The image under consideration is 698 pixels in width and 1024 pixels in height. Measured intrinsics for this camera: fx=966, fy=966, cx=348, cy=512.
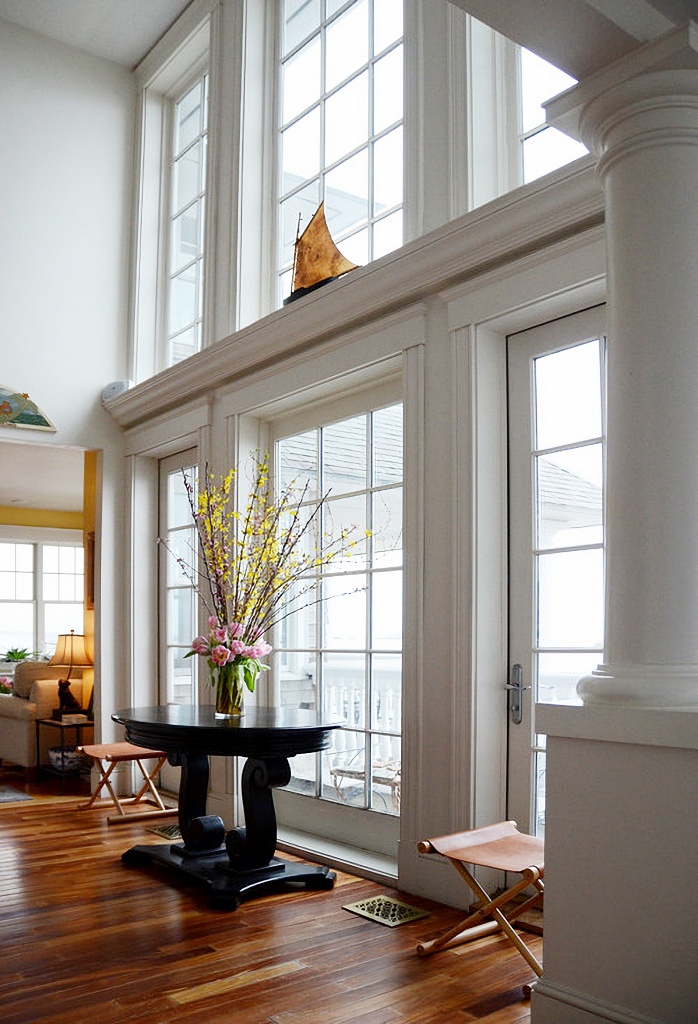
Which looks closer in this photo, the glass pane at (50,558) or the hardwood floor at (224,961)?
the hardwood floor at (224,961)

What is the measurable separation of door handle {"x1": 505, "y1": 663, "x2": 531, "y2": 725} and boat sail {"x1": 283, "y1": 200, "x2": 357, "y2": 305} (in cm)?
213

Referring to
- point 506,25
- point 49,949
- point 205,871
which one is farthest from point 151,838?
point 506,25

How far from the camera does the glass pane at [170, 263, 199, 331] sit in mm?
6684

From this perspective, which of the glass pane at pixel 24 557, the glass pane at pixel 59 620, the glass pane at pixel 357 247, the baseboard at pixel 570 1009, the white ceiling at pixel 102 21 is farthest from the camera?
the glass pane at pixel 59 620

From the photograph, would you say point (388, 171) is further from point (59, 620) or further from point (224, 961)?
point (59, 620)

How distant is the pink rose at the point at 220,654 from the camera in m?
4.19

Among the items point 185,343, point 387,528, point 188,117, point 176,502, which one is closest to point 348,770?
point 387,528

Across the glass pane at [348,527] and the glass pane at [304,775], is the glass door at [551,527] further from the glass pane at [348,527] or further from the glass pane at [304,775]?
the glass pane at [304,775]

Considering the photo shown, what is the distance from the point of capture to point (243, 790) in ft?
13.5

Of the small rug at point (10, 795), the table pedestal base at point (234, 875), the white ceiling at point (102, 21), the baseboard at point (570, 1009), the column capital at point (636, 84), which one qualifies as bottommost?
the small rug at point (10, 795)

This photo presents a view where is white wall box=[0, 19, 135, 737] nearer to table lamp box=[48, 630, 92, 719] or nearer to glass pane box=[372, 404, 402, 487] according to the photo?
table lamp box=[48, 630, 92, 719]

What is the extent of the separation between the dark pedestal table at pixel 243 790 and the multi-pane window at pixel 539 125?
2463 mm

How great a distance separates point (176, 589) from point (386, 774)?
2512 millimetres

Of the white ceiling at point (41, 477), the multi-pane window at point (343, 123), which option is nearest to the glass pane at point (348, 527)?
the multi-pane window at point (343, 123)
